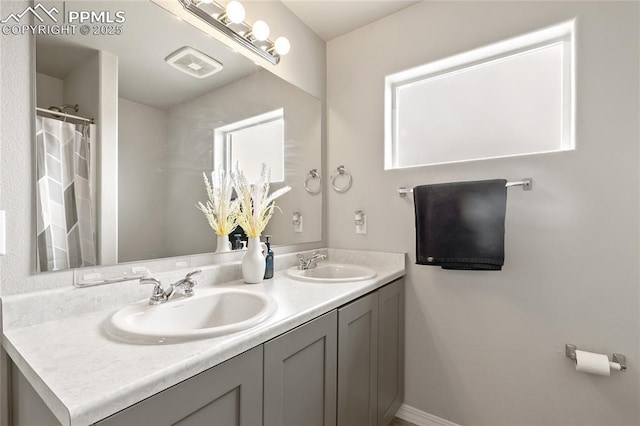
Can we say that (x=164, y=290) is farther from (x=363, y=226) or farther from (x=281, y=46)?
(x=281, y=46)

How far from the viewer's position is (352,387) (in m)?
1.22

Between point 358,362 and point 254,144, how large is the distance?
3.96ft

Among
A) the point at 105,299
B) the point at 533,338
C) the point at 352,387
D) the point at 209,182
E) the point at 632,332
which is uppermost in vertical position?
the point at 209,182

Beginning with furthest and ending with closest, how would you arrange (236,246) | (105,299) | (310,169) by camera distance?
1. (310,169)
2. (236,246)
3. (105,299)

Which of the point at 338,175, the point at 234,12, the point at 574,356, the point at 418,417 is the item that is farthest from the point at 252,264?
the point at 574,356

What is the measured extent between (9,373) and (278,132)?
147 cm

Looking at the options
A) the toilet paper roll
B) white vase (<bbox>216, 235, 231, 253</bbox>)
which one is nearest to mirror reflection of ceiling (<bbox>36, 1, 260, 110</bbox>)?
white vase (<bbox>216, 235, 231, 253</bbox>)

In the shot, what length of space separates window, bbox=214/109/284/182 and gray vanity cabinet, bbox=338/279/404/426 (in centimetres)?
89

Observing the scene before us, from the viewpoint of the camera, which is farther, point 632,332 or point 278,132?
point 278,132

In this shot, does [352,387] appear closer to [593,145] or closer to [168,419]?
[168,419]

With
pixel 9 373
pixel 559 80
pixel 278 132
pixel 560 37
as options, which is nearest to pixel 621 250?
pixel 559 80

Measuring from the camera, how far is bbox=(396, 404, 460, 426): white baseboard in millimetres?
1573

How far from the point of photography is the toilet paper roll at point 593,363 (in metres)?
1.13

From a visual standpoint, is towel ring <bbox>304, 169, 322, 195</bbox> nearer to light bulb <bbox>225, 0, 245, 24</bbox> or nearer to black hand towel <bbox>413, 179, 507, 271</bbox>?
black hand towel <bbox>413, 179, 507, 271</bbox>
